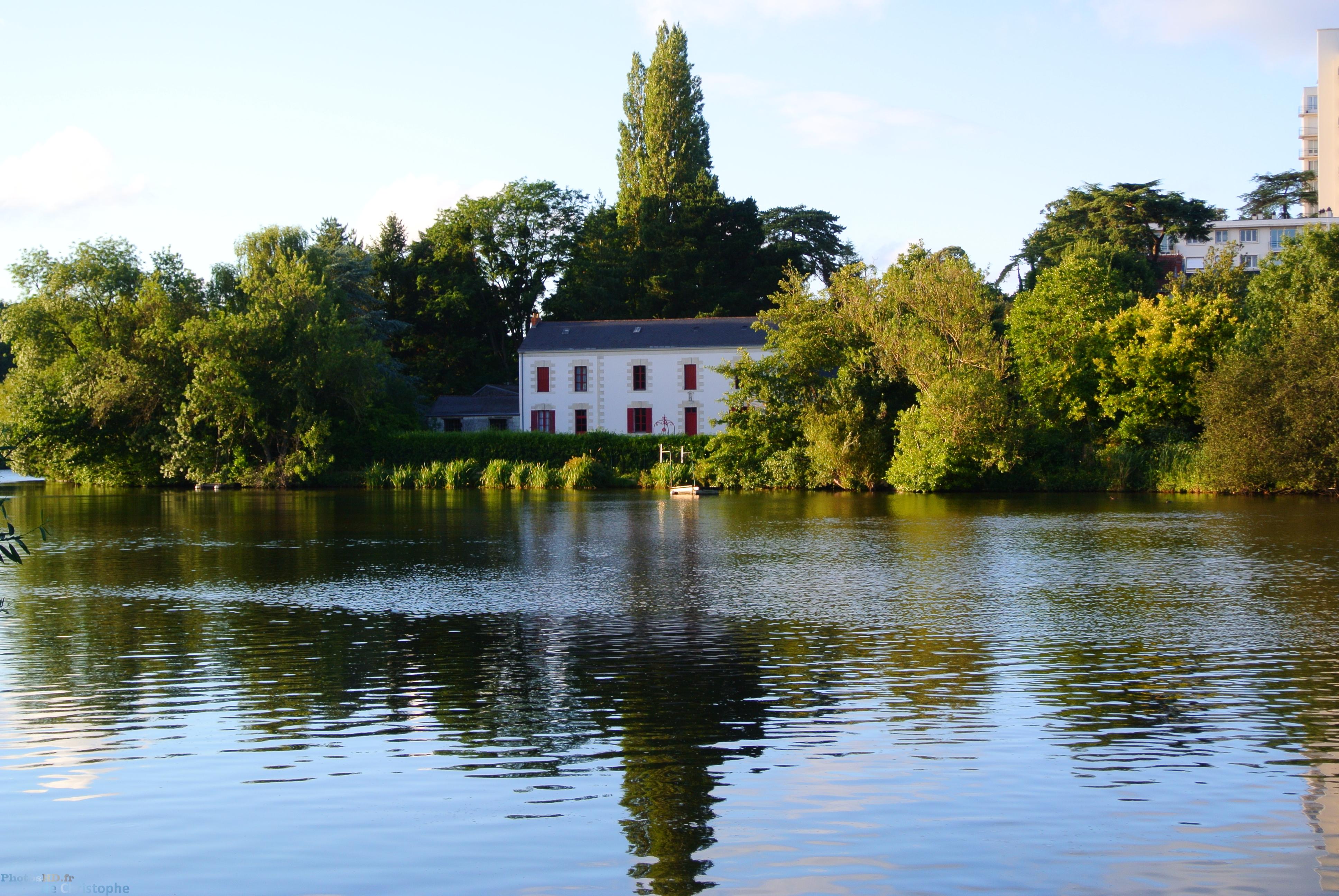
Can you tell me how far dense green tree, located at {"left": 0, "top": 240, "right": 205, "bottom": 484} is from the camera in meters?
52.1

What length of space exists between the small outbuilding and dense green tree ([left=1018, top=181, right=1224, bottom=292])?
29.6 meters

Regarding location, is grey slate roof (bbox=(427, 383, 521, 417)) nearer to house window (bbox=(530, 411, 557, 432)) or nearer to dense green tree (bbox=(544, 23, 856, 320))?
house window (bbox=(530, 411, 557, 432))

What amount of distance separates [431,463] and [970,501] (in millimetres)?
25476

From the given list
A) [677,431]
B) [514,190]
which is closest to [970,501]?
[677,431]

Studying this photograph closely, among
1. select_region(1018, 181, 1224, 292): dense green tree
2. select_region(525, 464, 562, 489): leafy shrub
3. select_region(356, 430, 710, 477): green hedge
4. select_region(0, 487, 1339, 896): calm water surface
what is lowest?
select_region(0, 487, 1339, 896): calm water surface

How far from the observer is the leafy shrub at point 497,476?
51844 millimetres

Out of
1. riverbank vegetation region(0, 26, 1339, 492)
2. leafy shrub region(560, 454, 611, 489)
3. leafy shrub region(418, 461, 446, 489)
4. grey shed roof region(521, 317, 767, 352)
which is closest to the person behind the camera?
riverbank vegetation region(0, 26, 1339, 492)

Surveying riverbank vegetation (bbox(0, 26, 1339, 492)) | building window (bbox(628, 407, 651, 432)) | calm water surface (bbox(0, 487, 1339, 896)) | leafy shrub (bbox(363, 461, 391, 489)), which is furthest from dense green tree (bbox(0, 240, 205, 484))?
calm water surface (bbox(0, 487, 1339, 896))

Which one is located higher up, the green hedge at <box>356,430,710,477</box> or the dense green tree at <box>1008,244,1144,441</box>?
the dense green tree at <box>1008,244,1144,441</box>

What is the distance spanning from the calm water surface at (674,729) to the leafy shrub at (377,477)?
31841 mm

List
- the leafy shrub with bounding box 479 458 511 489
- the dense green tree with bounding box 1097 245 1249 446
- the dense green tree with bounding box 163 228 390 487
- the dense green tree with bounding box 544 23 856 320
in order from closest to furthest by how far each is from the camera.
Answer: the dense green tree with bounding box 1097 245 1249 446 → the dense green tree with bounding box 163 228 390 487 → the leafy shrub with bounding box 479 458 511 489 → the dense green tree with bounding box 544 23 856 320

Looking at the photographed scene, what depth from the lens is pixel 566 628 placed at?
45.9 ft

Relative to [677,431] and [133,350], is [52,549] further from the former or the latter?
[677,431]

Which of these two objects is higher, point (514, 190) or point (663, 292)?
point (514, 190)
